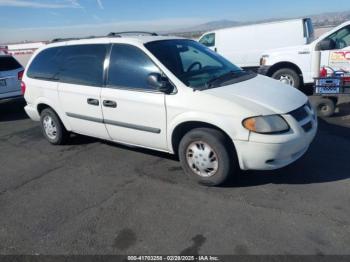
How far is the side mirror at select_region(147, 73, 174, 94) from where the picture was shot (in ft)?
13.7

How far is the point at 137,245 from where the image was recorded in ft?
10.4

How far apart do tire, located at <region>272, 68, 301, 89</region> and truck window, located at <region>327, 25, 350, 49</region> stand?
4.21 feet

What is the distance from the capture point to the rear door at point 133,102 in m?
4.37

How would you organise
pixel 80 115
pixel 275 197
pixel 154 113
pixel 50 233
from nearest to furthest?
pixel 50 233 < pixel 275 197 < pixel 154 113 < pixel 80 115

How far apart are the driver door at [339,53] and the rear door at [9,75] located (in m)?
7.59

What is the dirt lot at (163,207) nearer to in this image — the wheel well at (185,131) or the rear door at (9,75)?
the wheel well at (185,131)

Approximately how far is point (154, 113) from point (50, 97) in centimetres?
219

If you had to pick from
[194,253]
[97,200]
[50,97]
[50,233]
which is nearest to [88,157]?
[50,97]

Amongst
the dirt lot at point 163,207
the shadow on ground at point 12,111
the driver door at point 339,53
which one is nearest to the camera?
the dirt lot at point 163,207

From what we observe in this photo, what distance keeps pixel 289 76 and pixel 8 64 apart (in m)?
7.37

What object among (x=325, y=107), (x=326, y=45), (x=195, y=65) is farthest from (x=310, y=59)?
(x=195, y=65)

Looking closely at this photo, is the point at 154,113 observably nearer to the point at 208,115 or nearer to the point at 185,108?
the point at 185,108

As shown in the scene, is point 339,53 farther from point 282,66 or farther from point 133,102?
point 133,102

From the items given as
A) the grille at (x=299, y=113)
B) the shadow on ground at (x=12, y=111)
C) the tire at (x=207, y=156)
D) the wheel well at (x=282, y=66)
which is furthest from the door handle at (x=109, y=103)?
the wheel well at (x=282, y=66)
